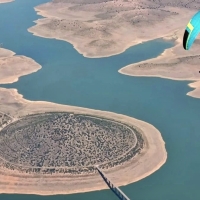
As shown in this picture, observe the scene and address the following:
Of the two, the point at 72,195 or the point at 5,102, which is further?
the point at 5,102

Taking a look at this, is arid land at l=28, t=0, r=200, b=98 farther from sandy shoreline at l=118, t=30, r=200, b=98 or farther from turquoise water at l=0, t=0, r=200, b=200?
turquoise water at l=0, t=0, r=200, b=200

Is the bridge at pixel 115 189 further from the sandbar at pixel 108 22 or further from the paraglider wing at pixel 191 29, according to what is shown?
the sandbar at pixel 108 22

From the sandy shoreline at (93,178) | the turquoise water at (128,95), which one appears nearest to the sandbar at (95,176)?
the sandy shoreline at (93,178)

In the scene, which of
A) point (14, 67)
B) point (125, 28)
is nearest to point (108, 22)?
point (125, 28)

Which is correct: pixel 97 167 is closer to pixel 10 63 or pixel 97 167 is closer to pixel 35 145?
pixel 35 145

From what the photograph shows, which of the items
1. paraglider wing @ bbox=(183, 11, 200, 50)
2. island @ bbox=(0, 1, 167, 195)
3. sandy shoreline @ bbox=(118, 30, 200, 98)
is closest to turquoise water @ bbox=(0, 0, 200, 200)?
island @ bbox=(0, 1, 167, 195)

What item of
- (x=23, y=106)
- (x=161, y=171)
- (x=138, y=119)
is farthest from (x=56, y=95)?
(x=161, y=171)

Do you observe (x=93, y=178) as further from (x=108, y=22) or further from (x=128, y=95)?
(x=108, y=22)
